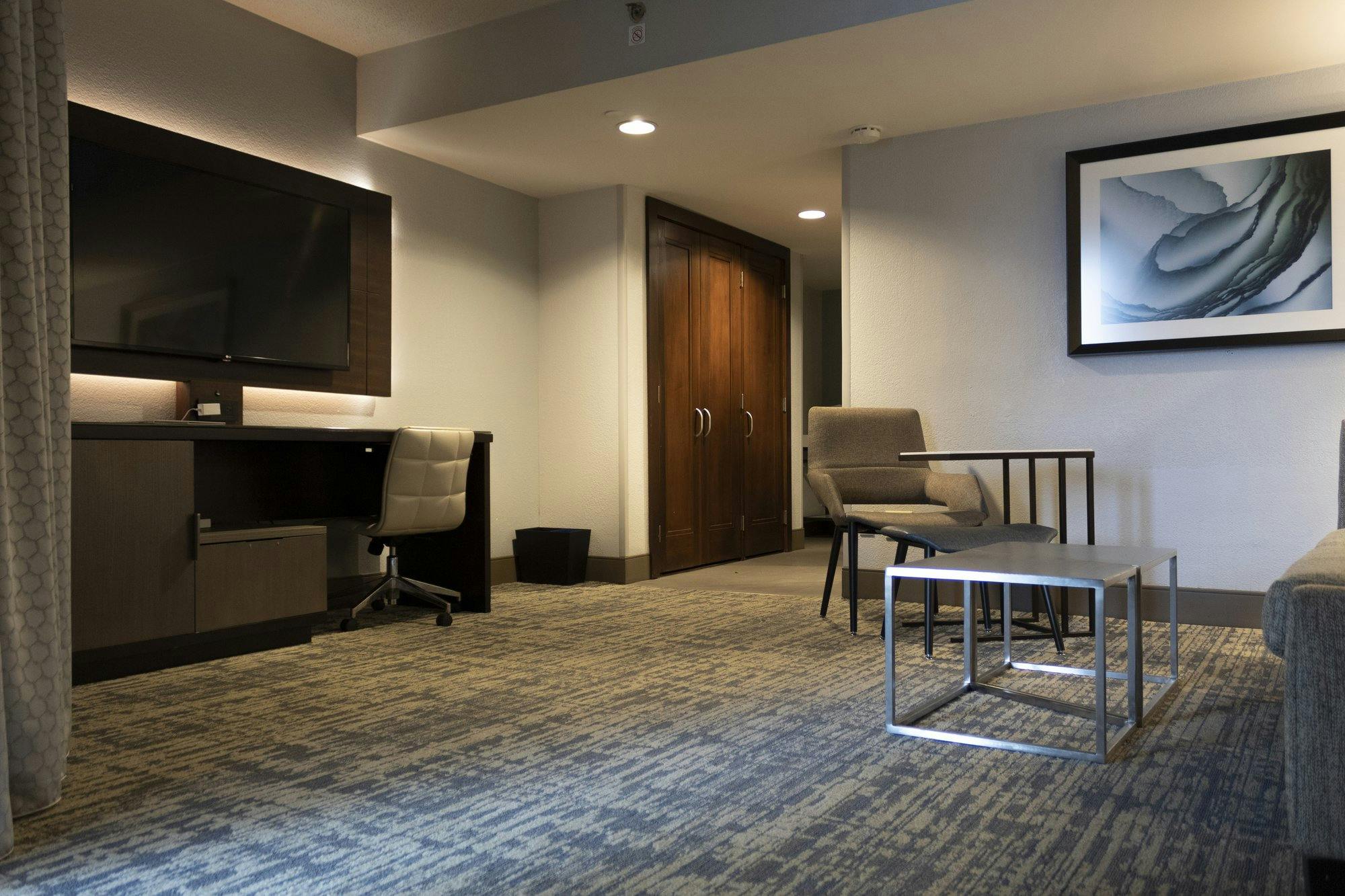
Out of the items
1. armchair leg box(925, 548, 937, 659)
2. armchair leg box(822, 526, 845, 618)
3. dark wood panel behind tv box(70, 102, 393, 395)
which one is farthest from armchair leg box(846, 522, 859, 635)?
dark wood panel behind tv box(70, 102, 393, 395)

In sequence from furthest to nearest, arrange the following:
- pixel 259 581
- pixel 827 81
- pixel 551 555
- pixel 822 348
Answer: pixel 822 348 < pixel 551 555 < pixel 827 81 < pixel 259 581

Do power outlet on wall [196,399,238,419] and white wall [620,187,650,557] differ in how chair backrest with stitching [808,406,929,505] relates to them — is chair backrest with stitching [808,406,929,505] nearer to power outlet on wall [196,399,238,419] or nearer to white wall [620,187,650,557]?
white wall [620,187,650,557]

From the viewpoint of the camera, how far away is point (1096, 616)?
7.62 feet

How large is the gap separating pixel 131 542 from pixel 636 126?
2691mm

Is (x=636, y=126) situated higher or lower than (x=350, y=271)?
higher

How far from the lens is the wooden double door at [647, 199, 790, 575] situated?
5.78 meters

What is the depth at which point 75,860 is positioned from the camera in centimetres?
164

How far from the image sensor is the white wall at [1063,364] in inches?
153

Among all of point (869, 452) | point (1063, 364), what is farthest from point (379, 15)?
point (1063, 364)

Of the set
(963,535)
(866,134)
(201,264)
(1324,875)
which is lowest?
(1324,875)

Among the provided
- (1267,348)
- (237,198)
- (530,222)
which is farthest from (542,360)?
(1267,348)

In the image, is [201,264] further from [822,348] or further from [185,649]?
[822,348]

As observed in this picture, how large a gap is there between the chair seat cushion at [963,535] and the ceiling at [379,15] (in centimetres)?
264

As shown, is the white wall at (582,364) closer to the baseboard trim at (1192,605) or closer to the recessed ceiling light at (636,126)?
the recessed ceiling light at (636,126)
